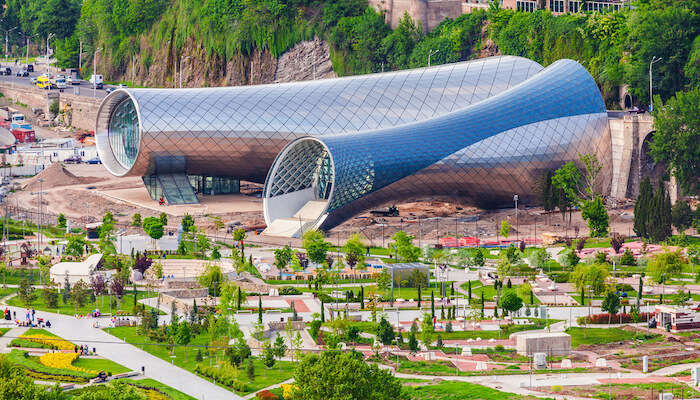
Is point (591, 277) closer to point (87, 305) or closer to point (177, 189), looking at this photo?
point (87, 305)

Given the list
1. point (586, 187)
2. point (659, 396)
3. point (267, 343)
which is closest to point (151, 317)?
point (267, 343)

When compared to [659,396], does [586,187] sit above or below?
above

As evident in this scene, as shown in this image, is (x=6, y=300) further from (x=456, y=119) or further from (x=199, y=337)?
(x=456, y=119)

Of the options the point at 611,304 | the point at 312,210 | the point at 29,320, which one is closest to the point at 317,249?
the point at 312,210

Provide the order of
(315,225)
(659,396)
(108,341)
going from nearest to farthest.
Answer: (659,396), (108,341), (315,225)

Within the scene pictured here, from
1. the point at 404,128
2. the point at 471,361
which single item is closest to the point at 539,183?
the point at 404,128

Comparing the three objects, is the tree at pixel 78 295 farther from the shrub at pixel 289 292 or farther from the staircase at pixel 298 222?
the staircase at pixel 298 222

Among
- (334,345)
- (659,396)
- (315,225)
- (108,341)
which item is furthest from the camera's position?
(315,225)

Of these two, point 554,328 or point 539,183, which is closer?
point 554,328
